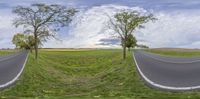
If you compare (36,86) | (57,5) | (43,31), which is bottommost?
(36,86)

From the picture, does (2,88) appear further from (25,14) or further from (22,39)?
(22,39)

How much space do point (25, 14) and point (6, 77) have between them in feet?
179

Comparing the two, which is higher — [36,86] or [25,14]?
[25,14]

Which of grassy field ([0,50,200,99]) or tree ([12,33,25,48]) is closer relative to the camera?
grassy field ([0,50,200,99])

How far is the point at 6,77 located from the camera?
119ft

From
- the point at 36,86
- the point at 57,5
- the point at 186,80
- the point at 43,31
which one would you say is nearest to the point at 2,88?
the point at 36,86

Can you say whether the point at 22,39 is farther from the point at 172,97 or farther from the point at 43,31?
the point at 172,97

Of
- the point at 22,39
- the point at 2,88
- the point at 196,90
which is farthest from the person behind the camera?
the point at 22,39

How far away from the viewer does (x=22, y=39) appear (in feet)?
551

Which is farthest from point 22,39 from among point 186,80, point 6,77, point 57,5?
point 186,80

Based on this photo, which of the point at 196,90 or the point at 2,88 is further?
the point at 2,88

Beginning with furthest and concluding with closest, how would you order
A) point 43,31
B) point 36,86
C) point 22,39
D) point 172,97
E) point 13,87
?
point 22,39
point 43,31
point 36,86
point 13,87
point 172,97

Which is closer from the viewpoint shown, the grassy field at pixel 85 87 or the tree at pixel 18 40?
the grassy field at pixel 85 87

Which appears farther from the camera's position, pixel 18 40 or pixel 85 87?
pixel 18 40
